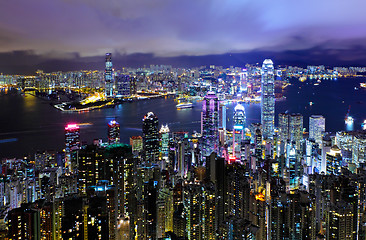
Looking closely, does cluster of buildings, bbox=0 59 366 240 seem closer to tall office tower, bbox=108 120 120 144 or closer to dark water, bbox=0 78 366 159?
tall office tower, bbox=108 120 120 144

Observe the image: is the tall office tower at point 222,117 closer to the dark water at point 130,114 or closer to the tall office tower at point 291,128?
the dark water at point 130,114

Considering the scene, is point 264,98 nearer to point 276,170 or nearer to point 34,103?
point 276,170

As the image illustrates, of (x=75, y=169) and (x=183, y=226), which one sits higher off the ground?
(x=75, y=169)

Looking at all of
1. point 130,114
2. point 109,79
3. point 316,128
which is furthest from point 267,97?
point 109,79

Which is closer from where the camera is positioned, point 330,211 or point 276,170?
point 330,211

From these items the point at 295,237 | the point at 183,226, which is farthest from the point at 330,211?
the point at 183,226

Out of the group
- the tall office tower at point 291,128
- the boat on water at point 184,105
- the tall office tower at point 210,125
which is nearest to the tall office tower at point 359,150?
the tall office tower at point 291,128

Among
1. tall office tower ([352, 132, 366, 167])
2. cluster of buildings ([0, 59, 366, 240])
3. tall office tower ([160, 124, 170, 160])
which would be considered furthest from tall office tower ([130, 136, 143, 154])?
tall office tower ([352, 132, 366, 167])
